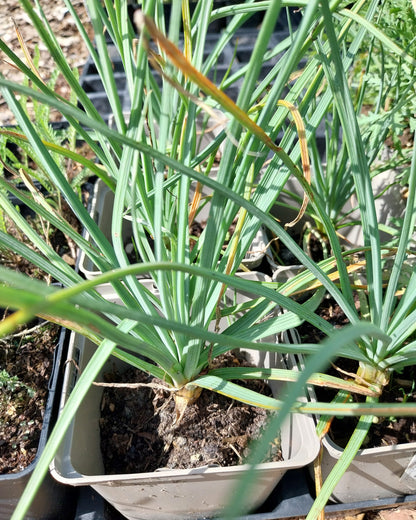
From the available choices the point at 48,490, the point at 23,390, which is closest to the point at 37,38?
the point at 23,390

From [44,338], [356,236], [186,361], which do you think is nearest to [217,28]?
[356,236]

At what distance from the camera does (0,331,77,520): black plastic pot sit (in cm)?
72

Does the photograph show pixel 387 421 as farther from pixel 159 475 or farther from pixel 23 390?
pixel 23 390

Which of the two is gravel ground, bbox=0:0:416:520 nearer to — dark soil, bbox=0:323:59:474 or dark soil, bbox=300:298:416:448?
dark soil, bbox=0:323:59:474

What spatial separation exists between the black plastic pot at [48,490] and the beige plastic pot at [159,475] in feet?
0.19

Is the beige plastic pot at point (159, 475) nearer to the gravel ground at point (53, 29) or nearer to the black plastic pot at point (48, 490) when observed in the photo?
the black plastic pot at point (48, 490)

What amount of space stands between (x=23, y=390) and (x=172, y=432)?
33 centimetres

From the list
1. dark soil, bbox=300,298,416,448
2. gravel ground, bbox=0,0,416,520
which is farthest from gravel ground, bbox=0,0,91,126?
dark soil, bbox=300,298,416,448

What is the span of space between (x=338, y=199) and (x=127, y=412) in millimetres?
649

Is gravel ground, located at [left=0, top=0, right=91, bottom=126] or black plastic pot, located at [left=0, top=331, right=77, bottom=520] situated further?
gravel ground, located at [left=0, top=0, right=91, bottom=126]

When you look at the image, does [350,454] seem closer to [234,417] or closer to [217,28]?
[234,417]

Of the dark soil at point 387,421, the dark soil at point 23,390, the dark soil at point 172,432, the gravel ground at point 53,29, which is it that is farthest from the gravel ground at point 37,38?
the dark soil at point 387,421

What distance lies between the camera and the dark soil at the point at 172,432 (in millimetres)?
739

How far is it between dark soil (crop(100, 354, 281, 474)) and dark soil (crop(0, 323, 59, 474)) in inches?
5.3
